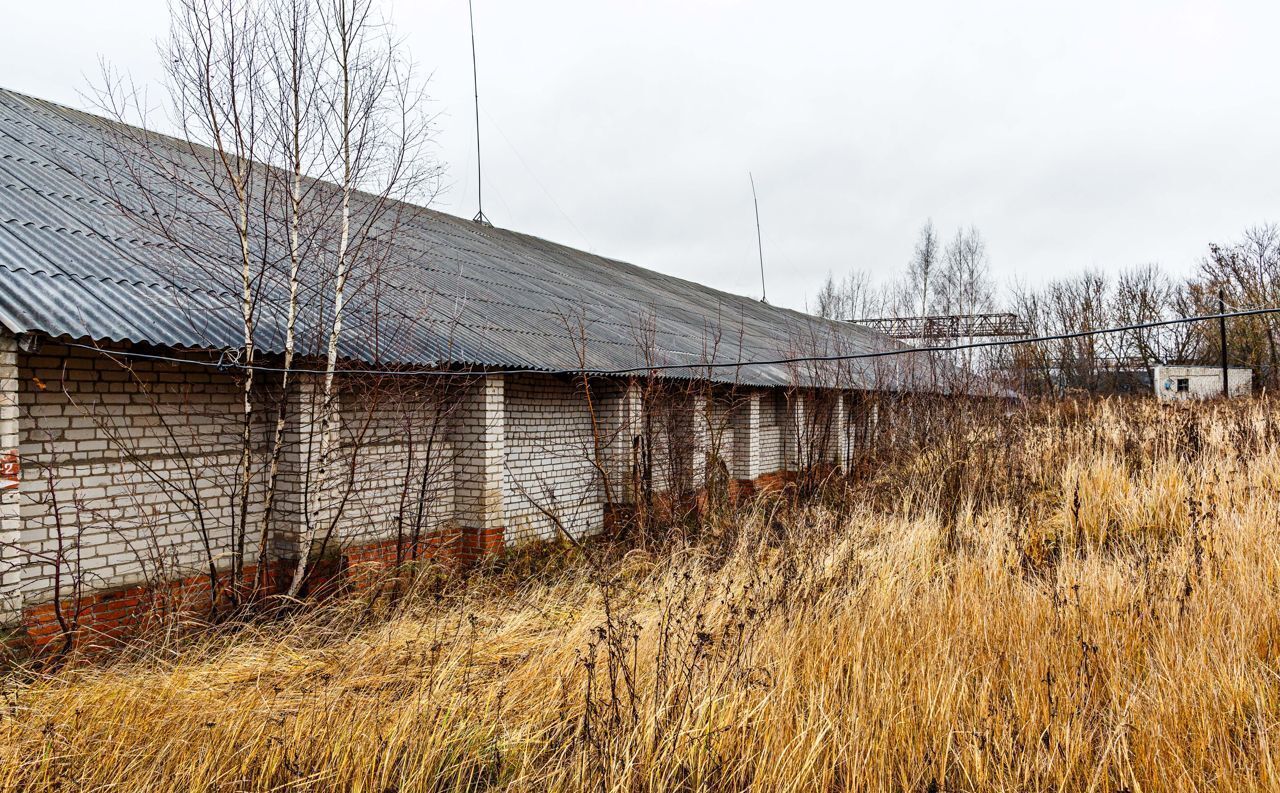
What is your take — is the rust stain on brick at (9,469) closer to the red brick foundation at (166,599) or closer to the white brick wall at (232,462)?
the white brick wall at (232,462)

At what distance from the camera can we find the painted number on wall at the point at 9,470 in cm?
465

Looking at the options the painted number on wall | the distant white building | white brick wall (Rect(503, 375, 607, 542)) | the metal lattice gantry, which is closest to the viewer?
the painted number on wall

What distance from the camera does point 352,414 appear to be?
7.27 m

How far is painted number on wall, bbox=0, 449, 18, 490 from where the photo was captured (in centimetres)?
465

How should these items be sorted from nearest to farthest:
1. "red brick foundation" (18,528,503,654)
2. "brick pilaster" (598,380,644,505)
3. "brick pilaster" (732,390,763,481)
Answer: "red brick foundation" (18,528,503,654) < "brick pilaster" (598,380,644,505) < "brick pilaster" (732,390,763,481)

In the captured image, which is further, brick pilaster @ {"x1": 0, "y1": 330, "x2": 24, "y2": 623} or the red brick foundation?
the red brick foundation

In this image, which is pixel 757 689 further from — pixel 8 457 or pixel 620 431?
pixel 620 431

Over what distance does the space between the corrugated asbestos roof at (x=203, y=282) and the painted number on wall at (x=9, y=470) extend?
80 cm

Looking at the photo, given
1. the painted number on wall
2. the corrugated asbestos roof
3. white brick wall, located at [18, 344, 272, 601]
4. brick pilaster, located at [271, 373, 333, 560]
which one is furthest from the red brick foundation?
the corrugated asbestos roof

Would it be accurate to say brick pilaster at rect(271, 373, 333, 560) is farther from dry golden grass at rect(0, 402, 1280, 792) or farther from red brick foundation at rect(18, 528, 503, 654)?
dry golden grass at rect(0, 402, 1280, 792)

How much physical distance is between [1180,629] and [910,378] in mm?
11033

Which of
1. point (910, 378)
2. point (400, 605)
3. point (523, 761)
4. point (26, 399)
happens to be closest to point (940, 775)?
point (523, 761)

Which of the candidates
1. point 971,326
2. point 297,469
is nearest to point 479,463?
point 297,469

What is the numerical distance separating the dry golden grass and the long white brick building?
3.91 feet
